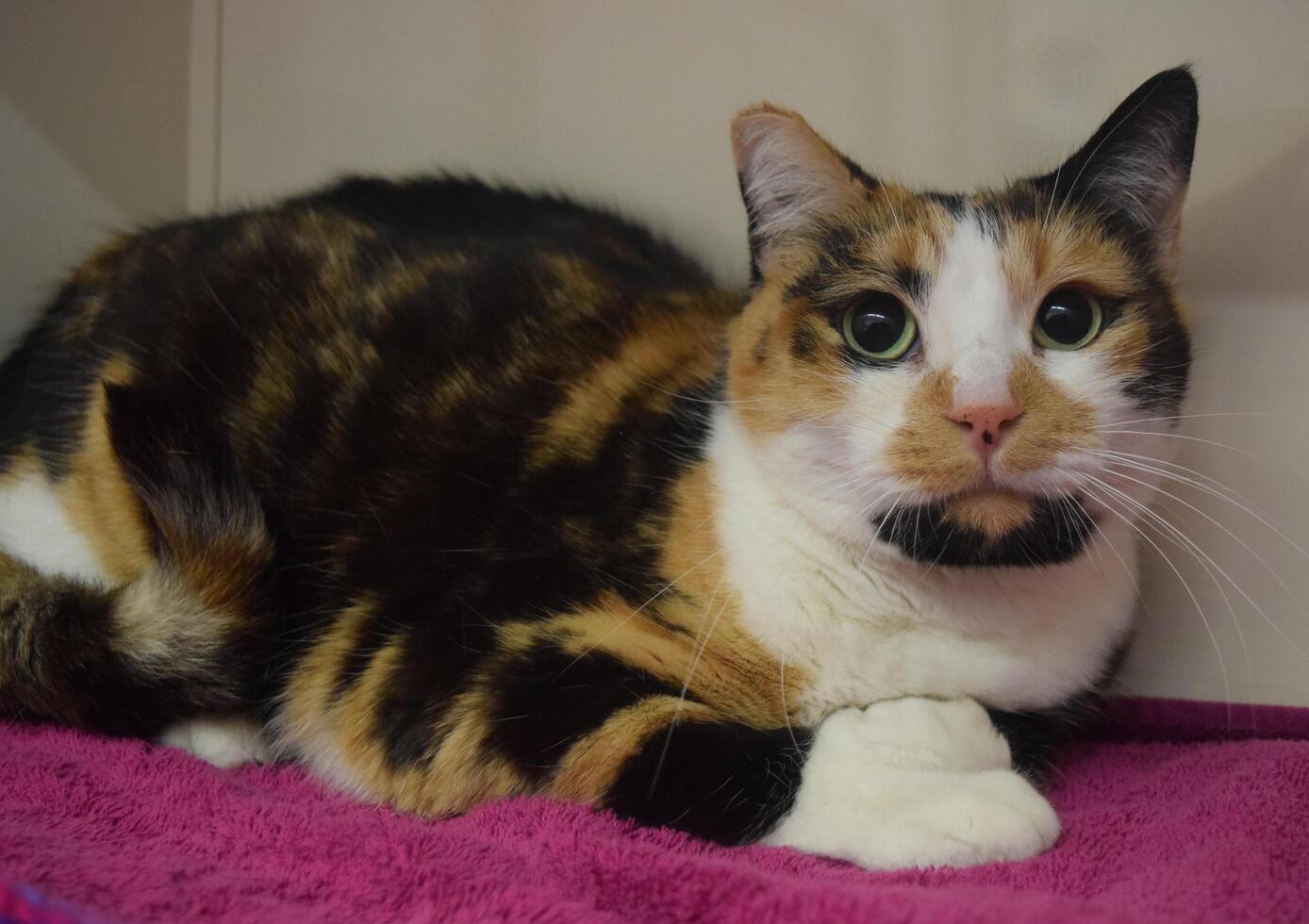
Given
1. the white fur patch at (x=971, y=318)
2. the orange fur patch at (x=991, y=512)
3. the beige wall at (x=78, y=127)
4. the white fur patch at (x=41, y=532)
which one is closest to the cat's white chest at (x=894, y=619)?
the orange fur patch at (x=991, y=512)

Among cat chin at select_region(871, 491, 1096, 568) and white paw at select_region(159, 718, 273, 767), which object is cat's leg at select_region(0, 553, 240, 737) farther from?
cat chin at select_region(871, 491, 1096, 568)

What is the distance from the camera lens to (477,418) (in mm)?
1208

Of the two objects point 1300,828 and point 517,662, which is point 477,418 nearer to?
point 517,662

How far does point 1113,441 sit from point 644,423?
48cm

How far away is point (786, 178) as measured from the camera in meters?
1.09

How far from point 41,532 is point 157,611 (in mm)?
322

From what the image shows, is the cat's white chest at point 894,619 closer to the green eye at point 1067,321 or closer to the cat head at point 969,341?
the cat head at point 969,341

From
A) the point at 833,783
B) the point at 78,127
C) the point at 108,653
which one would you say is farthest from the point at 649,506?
the point at 78,127

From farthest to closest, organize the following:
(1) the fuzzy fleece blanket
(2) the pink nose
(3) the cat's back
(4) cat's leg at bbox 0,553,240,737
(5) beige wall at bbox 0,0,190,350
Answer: (5) beige wall at bbox 0,0,190,350, (3) the cat's back, (4) cat's leg at bbox 0,553,240,737, (2) the pink nose, (1) the fuzzy fleece blanket

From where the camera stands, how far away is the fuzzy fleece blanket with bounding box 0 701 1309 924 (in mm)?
741

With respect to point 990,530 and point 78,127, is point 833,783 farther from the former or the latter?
point 78,127

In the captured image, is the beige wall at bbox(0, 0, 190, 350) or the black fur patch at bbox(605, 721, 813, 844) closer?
the black fur patch at bbox(605, 721, 813, 844)

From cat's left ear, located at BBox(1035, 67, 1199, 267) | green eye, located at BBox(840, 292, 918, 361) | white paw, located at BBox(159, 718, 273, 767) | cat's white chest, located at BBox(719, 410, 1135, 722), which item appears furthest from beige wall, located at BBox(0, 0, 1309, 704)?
white paw, located at BBox(159, 718, 273, 767)

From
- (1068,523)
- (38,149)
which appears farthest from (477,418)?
(38,149)
